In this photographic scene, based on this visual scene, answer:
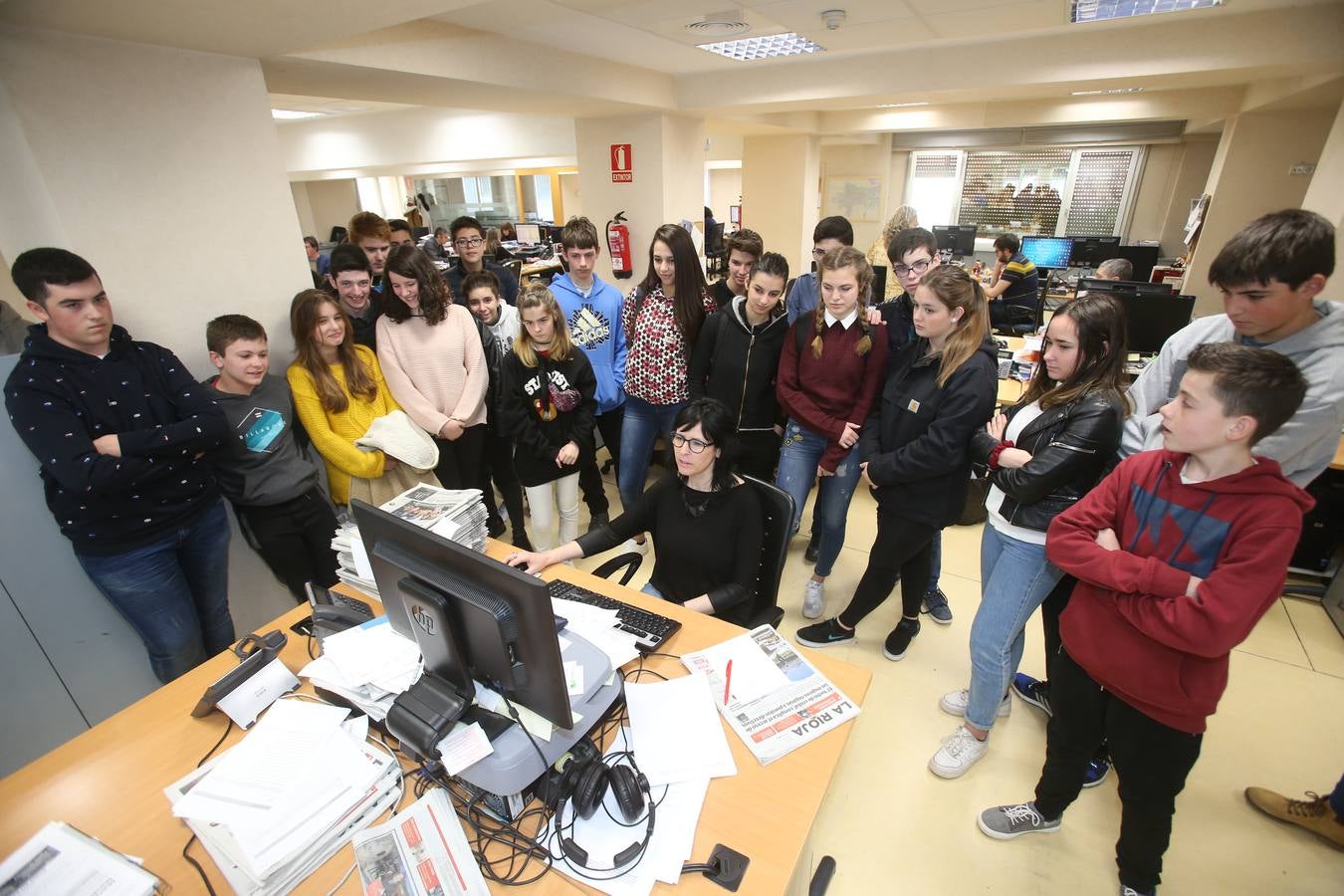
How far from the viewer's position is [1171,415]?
1.27 metres

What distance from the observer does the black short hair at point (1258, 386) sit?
3.80 feet

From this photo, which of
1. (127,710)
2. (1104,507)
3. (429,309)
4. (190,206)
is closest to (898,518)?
(1104,507)

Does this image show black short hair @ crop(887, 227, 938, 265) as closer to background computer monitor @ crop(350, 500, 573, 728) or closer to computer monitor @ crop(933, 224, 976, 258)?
background computer monitor @ crop(350, 500, 573, 728)

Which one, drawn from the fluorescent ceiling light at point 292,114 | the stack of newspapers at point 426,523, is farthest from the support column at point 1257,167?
the fluorescent ceiling light at point 292,114

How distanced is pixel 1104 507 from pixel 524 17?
11.7 ft

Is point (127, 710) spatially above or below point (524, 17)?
below

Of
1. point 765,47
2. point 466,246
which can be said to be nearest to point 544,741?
point 466,246

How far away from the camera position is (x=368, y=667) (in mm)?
1418

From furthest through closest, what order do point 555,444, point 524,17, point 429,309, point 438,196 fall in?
point 438,196 → point 524,17 → point 555,444 → point 429,309

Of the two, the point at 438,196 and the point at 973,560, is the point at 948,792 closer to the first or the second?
the point at 973,560

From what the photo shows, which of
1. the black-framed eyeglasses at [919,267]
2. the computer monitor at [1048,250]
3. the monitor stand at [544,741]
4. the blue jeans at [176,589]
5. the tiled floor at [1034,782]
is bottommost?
the tiled floor at [1034,782]

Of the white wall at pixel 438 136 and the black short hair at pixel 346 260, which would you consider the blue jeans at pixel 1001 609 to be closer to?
the black short hair at pixel 346 260

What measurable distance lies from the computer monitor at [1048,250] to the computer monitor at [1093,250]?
0.08 meters

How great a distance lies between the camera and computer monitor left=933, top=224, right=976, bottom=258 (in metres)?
7.55
